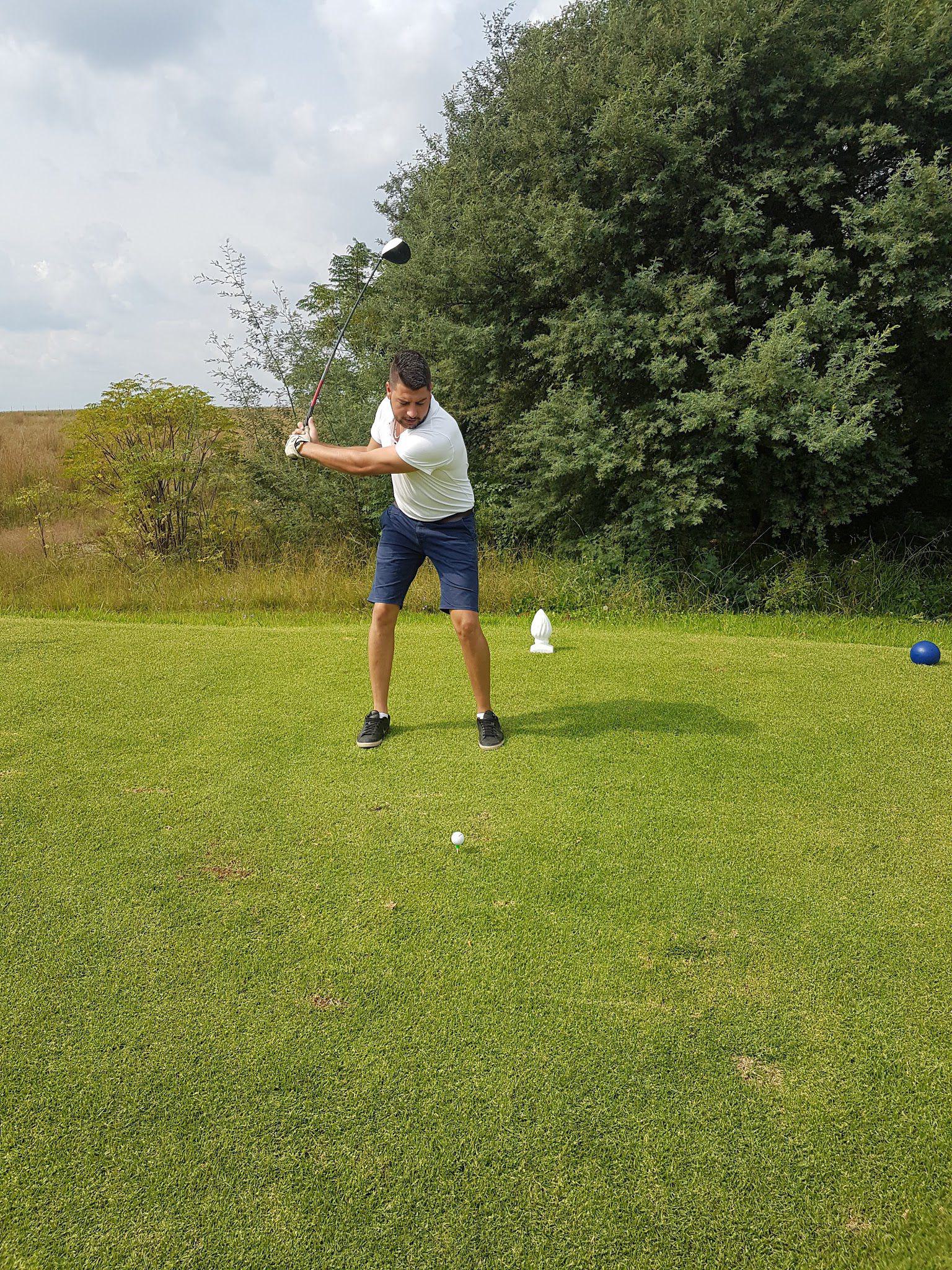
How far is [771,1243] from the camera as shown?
1494 mm

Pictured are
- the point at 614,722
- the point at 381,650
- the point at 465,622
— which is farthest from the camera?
the point at 614,722

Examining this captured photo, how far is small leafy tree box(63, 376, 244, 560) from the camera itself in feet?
30.8

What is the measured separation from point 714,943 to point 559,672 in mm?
2724

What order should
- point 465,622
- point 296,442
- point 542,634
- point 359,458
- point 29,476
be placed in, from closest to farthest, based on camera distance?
1. point 359,458
2. point 296,442
3. point 465,622
4. point 542,634
5. point 29,476

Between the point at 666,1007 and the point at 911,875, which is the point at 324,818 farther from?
the point at 911,875

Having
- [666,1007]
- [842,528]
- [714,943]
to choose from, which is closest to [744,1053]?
[666,1007]

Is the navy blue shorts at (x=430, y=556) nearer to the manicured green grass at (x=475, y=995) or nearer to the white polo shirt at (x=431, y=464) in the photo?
the white polo shirt at (x=431, y=464)

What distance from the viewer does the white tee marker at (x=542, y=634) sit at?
543cm

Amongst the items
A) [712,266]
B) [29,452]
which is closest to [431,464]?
[712,266]

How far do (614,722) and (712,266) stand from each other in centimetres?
666

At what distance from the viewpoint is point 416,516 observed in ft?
12.0

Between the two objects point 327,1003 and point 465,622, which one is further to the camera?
point 465,622

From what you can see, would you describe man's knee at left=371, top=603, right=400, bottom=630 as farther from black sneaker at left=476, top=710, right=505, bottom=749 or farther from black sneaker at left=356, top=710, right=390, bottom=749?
black sneaker at left=476, top=710, right=505, bottom=749

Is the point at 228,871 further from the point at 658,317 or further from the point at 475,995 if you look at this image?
the point at 658,317
